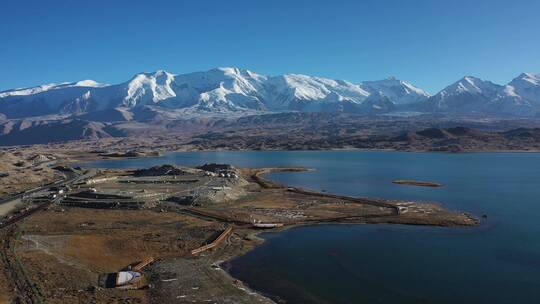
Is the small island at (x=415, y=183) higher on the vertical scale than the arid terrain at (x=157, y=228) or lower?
lower

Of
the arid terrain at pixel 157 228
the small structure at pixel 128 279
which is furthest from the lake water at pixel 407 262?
the small structure at pixel 128 279

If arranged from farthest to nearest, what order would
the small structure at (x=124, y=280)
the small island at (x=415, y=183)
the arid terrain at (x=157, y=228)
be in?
1. the small island at (x=415, y=183)
2. the small structure at (x=124, y=280)
3. the arid terrain at (x=157, y=228)

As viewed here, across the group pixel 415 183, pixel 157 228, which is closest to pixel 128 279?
pixel 157 228

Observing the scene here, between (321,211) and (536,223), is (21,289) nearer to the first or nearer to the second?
(321,211)

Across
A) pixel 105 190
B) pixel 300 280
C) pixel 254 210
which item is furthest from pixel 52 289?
pixel 105 190

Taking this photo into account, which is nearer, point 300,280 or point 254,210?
point 300,280

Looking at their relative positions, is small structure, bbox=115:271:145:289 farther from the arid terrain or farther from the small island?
the small island

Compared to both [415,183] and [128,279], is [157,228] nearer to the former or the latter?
[128,279]

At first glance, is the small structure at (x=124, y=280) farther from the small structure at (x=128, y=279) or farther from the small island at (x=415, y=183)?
the small island at (x=415, y=183)

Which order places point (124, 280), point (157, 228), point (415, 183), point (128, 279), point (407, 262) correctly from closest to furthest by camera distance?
point (124, 280)
point (128, 279)
point (407, 262)
point (157, 228)
point (415, 183)

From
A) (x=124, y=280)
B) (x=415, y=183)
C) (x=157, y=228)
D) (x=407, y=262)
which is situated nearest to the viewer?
(x=124, y=280)

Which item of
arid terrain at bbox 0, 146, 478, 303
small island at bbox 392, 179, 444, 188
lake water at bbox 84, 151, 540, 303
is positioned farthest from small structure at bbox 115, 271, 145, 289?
small island at bbox 392, 179, 444, 188
